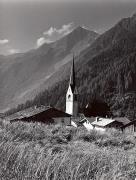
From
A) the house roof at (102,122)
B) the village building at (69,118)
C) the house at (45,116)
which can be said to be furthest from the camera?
the house roof at (102,122)

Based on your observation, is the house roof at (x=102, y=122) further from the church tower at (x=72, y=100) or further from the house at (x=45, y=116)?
the church tower at (x=72, y=100)

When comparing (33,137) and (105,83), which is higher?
Answer: (105,83)

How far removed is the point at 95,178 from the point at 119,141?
10.9m

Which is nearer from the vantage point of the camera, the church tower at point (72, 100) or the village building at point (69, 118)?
the village building at point (69, 118)

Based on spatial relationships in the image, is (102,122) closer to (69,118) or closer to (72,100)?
(69,118)

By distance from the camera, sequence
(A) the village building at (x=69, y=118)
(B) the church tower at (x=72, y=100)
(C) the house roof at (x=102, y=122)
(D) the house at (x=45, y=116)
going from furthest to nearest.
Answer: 1. (B) the church tower at (x=72, y=100)
2. (C) the house roof at (x=102, y=122)
3. (A) the village building at (x=69, y=118)
4. (D) the house at (x=45, y=116)

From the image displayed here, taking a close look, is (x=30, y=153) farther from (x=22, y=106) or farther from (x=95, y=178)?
(x=22, y=106)

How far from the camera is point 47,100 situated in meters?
193

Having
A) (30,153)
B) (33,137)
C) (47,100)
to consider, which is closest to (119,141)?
(33,137)

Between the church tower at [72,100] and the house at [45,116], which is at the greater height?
the church tower at [72,100]

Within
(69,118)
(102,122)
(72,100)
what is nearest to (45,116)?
(69,118)

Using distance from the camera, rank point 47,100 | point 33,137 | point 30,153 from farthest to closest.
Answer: point 47,100
point 33,137
point 30,153

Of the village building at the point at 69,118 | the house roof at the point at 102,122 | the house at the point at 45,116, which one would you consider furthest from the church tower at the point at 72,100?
the house at the point at 45,116

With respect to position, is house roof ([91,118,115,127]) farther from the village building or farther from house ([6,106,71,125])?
house ([6,106,71,125])
